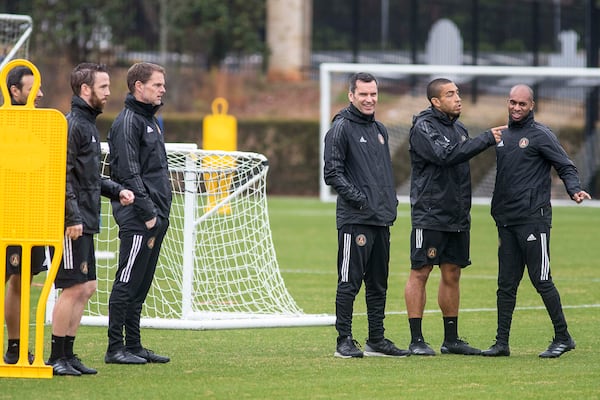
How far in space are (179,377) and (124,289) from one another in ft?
3.18

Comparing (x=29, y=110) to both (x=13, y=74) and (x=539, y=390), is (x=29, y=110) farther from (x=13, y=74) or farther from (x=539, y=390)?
(x=539, y=390)

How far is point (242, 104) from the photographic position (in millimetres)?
38125

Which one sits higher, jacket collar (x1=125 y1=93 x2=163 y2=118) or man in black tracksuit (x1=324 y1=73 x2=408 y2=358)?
jacket collar (x1=125 y1=93 x2=163 y2=118)

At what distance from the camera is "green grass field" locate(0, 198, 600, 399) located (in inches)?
297

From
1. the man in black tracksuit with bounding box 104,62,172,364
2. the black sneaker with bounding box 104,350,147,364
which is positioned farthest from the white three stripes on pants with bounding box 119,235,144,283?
the black sneaker with bounding box 104,350,147,364

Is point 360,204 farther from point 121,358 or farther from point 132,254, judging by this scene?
point 121,358

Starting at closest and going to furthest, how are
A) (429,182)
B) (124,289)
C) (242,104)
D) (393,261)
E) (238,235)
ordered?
(124,289), (429,182), (238,235), (393,261), (242,104)

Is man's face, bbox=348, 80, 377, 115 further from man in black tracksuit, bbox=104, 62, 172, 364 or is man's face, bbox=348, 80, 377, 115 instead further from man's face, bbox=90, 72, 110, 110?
man's face, bbox=90, 72, 110, 110

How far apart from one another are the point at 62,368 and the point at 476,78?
23.7 m

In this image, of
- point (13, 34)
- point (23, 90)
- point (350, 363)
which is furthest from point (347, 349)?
point (13, 34)

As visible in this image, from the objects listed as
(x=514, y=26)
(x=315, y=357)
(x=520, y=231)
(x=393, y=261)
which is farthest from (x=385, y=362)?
(x=514, y=26)

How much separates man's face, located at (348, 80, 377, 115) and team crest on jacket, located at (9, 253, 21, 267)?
2668mm

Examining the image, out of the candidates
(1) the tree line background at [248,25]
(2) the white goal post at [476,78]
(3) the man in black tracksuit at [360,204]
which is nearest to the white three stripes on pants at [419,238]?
(3) the man in black tracksuit at [360,204]

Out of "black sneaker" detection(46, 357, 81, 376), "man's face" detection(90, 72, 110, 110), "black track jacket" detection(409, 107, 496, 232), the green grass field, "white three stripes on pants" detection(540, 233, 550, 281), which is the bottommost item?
the green grass field
